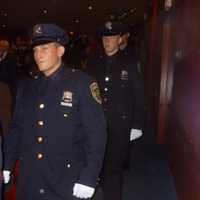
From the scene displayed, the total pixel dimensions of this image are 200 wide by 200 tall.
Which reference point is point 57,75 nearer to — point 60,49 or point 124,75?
point 60,49

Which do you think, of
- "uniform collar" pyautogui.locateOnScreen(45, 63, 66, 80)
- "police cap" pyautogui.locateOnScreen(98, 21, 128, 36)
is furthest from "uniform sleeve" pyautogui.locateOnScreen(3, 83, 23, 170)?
"police cap" pyautogui.locateOnScreen(98, 21, 128, 36)

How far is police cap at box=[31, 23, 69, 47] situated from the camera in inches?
111

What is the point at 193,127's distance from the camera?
157 inches

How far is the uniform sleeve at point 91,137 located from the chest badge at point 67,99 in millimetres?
63

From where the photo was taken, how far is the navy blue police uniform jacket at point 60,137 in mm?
2846

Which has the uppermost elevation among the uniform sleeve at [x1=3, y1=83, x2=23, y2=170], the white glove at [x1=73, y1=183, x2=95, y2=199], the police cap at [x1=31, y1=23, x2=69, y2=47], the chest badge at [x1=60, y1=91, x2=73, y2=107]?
the police cap at [x1=31, y1=23, x2=69, y2=47]

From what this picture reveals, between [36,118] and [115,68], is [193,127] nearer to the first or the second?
[115,68]

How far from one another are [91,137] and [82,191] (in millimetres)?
313

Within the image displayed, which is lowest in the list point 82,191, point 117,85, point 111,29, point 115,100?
point 82,191

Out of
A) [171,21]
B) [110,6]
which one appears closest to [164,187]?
[171,21]

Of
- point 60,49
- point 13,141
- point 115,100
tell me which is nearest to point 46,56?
point 60,49

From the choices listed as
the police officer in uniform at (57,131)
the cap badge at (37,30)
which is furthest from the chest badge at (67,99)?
the cap badge at (37,30)

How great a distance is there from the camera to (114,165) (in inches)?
167

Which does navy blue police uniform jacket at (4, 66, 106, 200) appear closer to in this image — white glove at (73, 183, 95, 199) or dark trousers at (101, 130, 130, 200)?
white glove at (73, 183, 95, 199)
